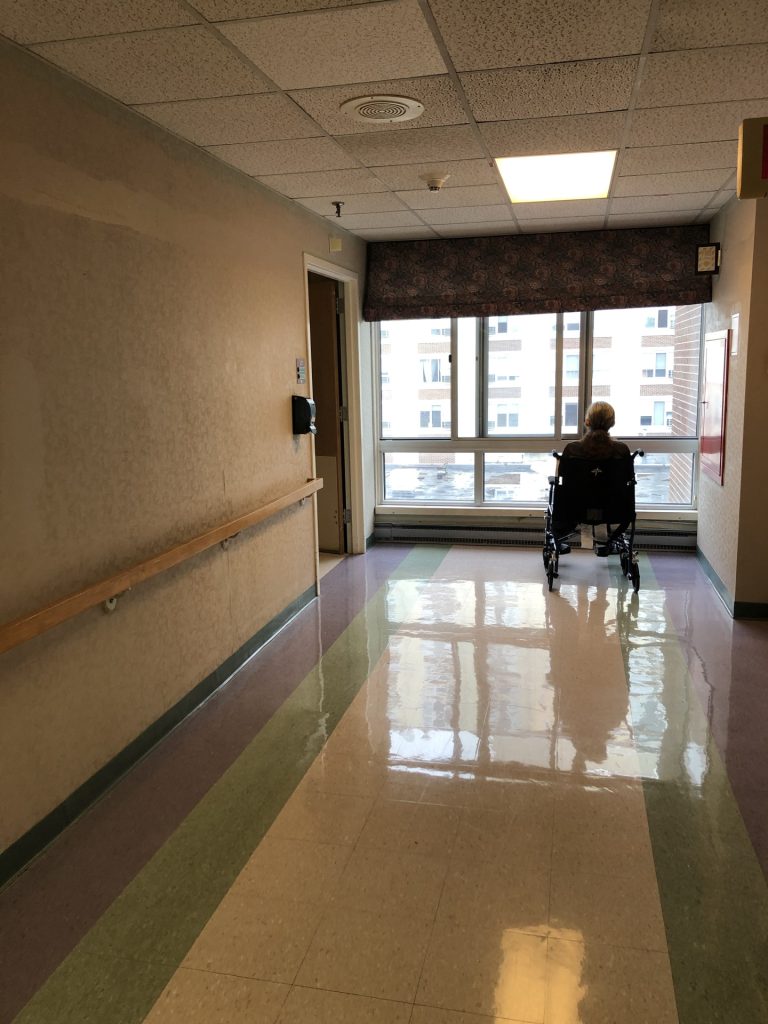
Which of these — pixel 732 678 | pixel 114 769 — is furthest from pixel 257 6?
pixel 732 678

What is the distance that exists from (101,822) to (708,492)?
4643 millimetres

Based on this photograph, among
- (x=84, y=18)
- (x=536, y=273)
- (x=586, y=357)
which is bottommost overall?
(x=586, y=357)

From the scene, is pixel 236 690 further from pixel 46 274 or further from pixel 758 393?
pixel 758 393

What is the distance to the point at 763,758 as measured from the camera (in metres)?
2.93

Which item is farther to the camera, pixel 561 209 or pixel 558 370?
pixel 558 370

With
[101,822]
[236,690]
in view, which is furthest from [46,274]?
[236,690]

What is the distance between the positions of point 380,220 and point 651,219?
191cm

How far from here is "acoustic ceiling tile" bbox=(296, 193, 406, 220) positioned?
14.7 ft

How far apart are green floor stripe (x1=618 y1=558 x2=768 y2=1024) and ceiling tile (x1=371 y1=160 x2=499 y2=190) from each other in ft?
8.63

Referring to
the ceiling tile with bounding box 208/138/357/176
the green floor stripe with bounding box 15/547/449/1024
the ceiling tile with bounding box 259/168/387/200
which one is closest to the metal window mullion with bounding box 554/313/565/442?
the ceiling tile with bounding box 259/168/387/200

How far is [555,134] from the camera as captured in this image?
326 centimetres

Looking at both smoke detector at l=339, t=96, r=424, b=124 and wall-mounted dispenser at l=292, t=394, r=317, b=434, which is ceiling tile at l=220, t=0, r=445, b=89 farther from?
wall-mounted dispenser at l=292, t=394, r=317, b=434

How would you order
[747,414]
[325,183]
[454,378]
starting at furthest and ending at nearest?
[454,378] < [747,414] < [325,183]

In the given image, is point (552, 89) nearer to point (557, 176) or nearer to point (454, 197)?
point (557, 176)
